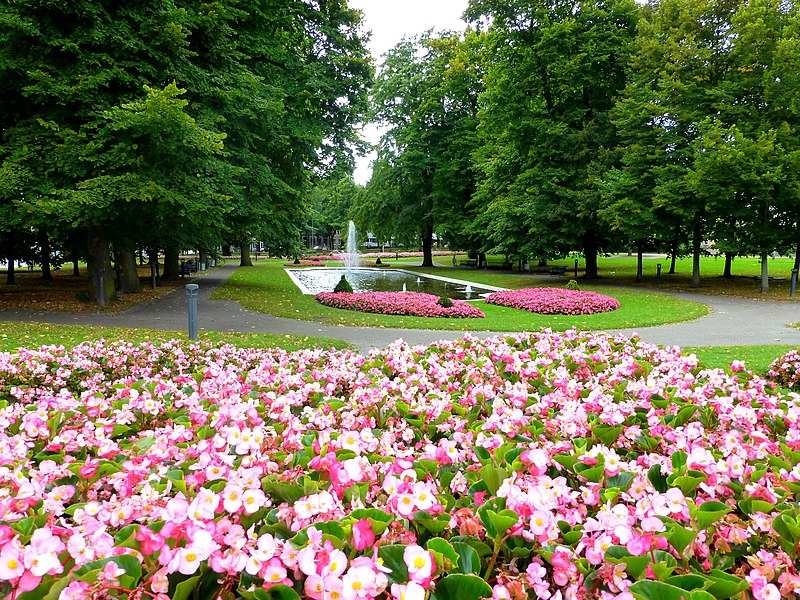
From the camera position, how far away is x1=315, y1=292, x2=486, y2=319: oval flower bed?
1489 centimetres

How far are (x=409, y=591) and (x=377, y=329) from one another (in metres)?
11.1

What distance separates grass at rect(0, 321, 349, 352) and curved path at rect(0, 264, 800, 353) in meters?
0.86

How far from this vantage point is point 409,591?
4.13ft

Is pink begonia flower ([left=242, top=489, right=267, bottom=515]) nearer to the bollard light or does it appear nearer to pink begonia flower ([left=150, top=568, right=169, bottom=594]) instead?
pink begonia flower ([left=150, top=568, right=169, bottom=594])

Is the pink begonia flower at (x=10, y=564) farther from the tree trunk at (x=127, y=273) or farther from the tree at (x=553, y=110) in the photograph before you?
the tree at (x=553, y=110)

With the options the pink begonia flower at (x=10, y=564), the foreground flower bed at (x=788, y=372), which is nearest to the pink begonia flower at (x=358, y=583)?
the pink begonia flower at (x=10, y=564)

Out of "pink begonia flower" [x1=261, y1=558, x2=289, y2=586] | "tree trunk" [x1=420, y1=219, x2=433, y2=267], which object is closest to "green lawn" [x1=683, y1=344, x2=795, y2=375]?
"pink begonia flower" [x1=261, y1=558, x2=289, y2=586]

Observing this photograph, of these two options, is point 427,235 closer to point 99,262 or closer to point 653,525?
point 99,262

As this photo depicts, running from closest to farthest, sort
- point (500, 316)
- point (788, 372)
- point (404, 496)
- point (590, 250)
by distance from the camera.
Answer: point (404, 496)
point (788, 372)
point (500, 316)
point (590, 250)

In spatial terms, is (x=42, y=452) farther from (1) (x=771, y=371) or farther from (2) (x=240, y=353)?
(1) (x=771, y=371)

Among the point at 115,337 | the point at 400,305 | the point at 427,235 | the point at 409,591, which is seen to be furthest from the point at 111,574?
the point at 427,235

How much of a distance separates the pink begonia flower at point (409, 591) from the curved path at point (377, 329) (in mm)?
8423

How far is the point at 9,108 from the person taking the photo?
13.8 meters

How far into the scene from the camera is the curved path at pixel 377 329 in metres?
10.9
